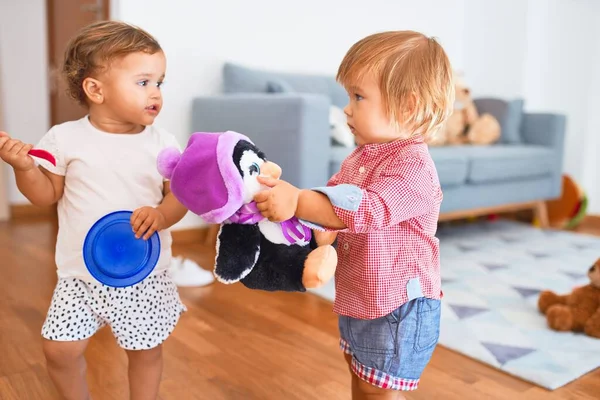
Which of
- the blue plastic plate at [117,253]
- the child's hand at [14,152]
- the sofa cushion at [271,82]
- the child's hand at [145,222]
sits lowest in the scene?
the blue plastic plate at [117,253]

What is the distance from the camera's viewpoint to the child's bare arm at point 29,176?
3.00ft

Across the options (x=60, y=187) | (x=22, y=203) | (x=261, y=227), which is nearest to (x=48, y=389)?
(x=60, y=187)

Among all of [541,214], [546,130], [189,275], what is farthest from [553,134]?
[189,275]

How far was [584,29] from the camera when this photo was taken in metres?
3.79

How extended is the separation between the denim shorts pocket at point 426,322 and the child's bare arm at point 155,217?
17.7 inches

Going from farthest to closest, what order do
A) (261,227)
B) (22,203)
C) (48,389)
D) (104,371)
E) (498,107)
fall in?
1. (498,107)
2. (22,203)
3. (104,371)
4. (48,389)
5. (261,227)

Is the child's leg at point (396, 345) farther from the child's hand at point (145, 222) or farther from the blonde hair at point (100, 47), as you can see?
the blonde hair at point (100, 47)

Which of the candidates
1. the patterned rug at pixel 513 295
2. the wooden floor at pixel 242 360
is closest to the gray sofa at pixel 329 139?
the patterned rug at pixel 513 295

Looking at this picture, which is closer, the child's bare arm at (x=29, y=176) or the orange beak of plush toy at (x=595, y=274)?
the child's bare arm at (x=29, y=176)

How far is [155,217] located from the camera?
96 centimetres

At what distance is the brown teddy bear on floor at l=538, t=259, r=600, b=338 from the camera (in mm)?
1730

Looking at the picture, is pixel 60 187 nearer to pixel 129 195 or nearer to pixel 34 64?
pixel 129 195

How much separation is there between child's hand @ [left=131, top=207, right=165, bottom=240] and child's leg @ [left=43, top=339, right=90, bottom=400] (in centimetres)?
25

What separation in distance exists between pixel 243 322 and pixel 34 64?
2488 millimetres
